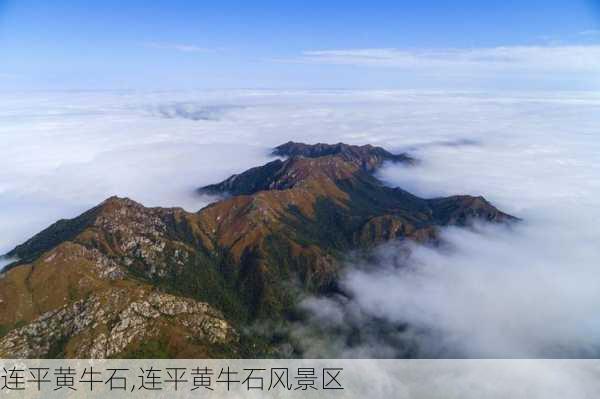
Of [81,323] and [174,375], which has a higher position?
[81,323]

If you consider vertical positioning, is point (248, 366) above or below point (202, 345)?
below

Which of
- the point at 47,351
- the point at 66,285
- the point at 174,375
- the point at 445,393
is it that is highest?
the point at 66,285

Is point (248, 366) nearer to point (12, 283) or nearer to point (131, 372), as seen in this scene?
point (131, 372)

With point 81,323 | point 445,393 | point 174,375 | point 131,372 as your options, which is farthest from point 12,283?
point 445,393

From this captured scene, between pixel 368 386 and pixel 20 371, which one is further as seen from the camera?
pixel 368 386

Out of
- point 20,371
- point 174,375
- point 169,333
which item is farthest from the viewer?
point 169,333

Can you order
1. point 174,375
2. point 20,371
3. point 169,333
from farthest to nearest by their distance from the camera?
point 169,333, point 174,375, point 20,371

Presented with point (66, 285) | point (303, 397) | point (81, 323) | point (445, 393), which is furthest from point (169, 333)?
point (445, 393)

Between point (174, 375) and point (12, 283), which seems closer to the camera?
point (174, 375)

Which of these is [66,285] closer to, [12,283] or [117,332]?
[12,283]
